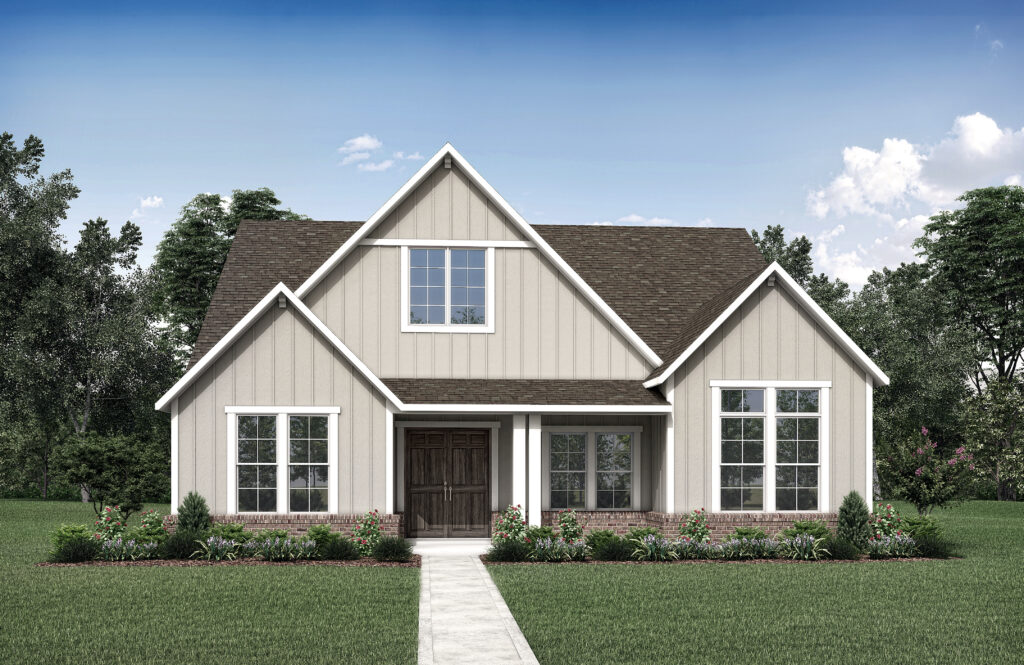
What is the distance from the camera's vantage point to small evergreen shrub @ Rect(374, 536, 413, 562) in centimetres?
1719

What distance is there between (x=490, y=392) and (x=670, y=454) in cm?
374

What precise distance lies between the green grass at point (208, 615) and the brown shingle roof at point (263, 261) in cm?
669

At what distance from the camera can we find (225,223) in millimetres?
43281

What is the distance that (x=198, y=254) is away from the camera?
4281 cm

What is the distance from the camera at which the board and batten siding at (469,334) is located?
2052 centimetres

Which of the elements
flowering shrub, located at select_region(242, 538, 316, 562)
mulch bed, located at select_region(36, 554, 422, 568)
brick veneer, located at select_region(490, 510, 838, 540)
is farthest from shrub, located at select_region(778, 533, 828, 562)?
flowering shrub, located at select_region(242, 538, 316, 562)

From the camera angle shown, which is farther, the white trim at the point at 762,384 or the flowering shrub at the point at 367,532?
the white trim at the point at 762,384

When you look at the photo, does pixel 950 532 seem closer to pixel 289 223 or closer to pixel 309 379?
pixel 309 379

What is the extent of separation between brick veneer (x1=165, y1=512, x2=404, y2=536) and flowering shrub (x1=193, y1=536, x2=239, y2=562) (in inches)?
28.6

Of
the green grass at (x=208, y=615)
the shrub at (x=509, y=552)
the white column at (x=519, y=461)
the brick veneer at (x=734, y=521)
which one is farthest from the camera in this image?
the white column at (x=519, y=461)

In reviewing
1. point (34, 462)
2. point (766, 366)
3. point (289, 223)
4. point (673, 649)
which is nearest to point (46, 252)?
point (34, 462)

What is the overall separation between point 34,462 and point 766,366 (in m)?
43.4

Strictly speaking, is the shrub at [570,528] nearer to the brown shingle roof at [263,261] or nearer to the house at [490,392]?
the house at [490,392]

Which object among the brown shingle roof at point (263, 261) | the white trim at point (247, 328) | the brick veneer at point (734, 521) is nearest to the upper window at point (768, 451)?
the brick veneer at point (734, 521)
